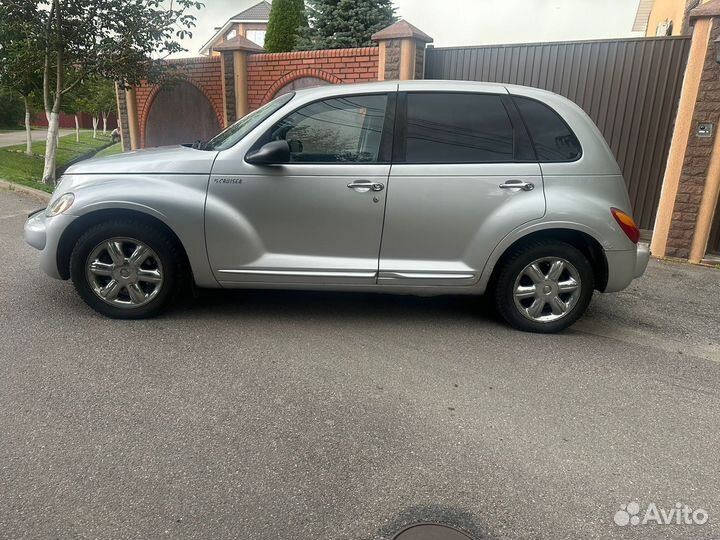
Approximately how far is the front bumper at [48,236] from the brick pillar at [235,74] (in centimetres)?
600

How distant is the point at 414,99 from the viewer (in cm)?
424

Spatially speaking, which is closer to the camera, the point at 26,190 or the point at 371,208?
the point at 371,208

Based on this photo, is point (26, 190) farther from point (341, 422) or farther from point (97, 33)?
point (341, 422)

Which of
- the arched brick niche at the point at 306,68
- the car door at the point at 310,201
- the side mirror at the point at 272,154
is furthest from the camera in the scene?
the arched brick niche at the point at 306,68

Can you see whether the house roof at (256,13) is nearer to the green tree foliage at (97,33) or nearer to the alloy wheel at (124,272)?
the green tree foliage at (97,33)

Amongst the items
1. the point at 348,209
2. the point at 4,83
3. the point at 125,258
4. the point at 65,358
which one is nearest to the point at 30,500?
the point at 65,358

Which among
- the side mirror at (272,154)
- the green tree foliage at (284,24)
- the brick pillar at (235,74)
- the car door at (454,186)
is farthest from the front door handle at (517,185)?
the green tree foliage at (284,24)

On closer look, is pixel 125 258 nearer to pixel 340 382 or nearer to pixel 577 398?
pixel 340 382

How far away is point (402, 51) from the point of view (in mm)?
7727

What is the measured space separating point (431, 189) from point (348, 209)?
62 centimetres

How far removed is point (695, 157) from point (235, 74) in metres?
7.15

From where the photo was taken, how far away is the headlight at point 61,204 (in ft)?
13.5

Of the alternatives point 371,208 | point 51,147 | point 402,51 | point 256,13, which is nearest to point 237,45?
point 402,51

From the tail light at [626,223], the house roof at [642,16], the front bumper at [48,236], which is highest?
the house roof at [642,16]
